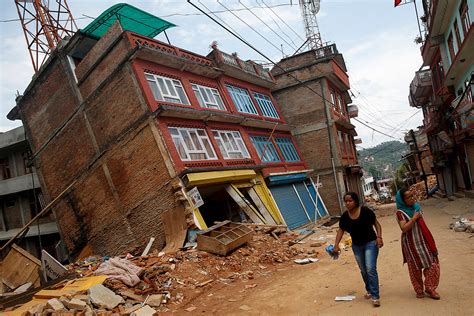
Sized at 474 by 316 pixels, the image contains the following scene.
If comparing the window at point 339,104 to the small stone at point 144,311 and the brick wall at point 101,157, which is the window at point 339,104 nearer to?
the brick wall at point 101,157

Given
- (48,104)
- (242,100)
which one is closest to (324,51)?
(242,100)

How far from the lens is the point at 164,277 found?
28.6 ft

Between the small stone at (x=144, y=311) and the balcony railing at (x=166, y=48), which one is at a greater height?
the balcony railing at (x=166, y=48)

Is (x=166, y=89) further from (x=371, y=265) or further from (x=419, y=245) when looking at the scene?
(x=419, y=245)

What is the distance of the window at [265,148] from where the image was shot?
20.2 metres

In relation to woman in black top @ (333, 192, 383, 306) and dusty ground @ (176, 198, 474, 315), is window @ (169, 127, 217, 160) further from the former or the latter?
woman in black top @ (333, 192, 383, 306)

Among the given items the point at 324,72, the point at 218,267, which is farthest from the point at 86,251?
the point at 324,72

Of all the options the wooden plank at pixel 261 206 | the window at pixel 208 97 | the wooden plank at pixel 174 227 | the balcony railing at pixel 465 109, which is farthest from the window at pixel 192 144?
the balcony railing at pixel 465 109

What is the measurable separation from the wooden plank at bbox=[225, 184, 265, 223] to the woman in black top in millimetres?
10299

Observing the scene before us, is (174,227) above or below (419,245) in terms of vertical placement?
above

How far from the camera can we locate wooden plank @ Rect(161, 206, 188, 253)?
1227 centimetres

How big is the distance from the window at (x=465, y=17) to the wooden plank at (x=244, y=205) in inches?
449

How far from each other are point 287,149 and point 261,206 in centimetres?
748

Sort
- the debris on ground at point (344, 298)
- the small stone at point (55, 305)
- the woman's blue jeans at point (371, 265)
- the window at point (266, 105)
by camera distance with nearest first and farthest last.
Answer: the woman's blue jeans at point (371, 265), the debris on ground at point (344, 298), the small stone at point (55, 305), the window at point (266, 105)
